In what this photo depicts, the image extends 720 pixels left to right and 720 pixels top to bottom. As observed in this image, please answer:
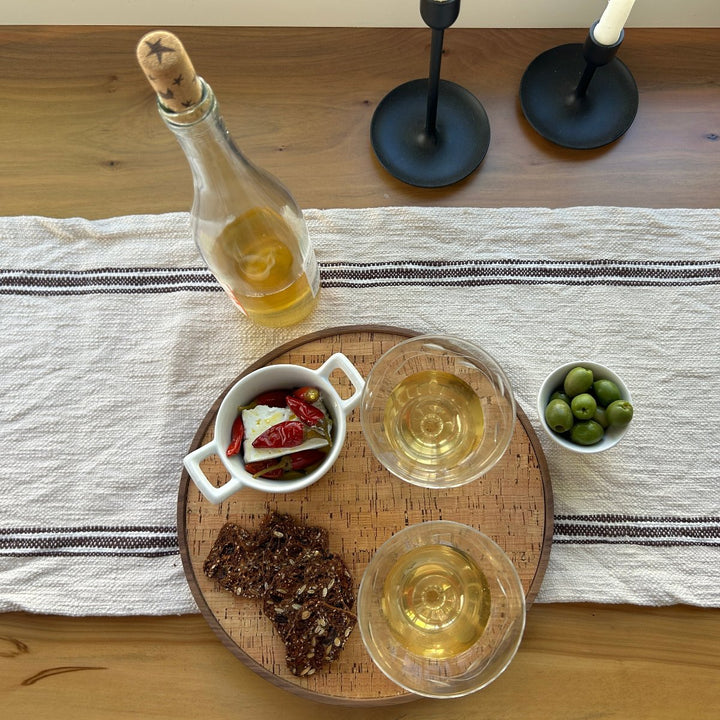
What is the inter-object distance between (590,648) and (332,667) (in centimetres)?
33

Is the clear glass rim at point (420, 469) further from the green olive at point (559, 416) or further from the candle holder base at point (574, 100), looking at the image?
the candle holder base at point (574, 100)

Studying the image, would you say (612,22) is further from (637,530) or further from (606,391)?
(637,530)

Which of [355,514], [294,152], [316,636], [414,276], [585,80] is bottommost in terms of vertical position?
[316,636]

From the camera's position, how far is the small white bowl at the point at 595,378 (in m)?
0.81

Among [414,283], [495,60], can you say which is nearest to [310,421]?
[414,283]

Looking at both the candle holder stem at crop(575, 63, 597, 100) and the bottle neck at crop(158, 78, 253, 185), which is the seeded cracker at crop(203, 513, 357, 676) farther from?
the candle holder stem at crop(575, 63, 597, 100)

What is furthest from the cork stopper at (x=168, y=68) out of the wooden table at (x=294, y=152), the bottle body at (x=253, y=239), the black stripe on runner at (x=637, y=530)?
the black stripe on runner at (x=637, y=530)

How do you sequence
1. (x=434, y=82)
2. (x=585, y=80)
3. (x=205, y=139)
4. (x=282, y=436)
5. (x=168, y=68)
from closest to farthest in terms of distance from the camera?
1. (x=168, y=68)
2. (x=205, y=139)
3. (x=282, y=436)
4. (x=434, y=82)
5. (x=585, y=80)

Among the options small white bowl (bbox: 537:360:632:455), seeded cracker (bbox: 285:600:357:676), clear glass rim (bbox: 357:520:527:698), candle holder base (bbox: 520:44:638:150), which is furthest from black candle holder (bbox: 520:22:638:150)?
seeded cracker (bbox: 285:600:357:676)

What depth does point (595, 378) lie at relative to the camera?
2.73ft

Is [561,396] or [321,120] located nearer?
[561,396]

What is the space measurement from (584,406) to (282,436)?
369 mm

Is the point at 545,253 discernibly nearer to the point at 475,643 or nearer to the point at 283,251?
the point at 283,251

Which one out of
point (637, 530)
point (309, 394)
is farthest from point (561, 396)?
point (309, 394)
